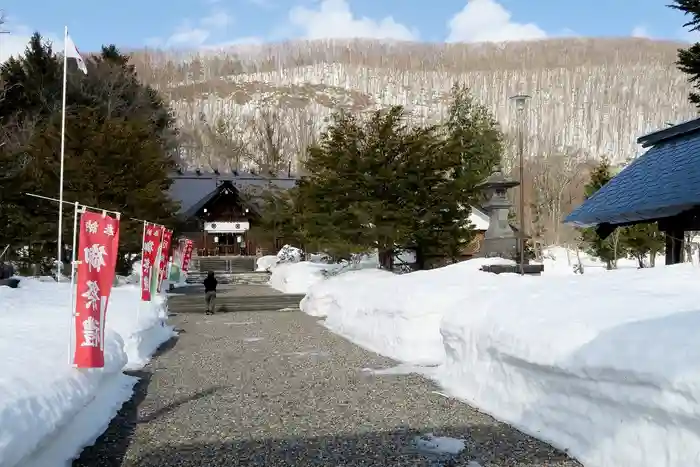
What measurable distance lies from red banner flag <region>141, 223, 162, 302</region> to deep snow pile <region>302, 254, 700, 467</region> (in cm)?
675

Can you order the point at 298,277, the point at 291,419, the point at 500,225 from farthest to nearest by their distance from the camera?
1. the point at 500,225
2. the point at 298,277
3. the point at 291,419

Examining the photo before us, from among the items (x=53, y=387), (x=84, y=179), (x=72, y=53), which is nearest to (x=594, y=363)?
(x=53, y=387)

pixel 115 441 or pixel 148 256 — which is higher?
pixel 148 256

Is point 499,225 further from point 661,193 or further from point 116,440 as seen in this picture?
point 116,440

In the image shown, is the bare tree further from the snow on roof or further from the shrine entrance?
the snow on roof

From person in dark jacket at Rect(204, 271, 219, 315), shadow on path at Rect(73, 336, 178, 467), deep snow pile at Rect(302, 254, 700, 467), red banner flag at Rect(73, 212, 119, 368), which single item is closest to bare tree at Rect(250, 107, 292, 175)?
person in dark jacket at Rect(204, 271, 219, 315)

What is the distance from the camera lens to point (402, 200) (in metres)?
19.9

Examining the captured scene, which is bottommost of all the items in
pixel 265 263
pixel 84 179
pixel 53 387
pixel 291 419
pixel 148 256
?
pixel 291 419

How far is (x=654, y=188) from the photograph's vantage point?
428 inches

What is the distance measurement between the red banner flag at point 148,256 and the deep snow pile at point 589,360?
22.1 ft

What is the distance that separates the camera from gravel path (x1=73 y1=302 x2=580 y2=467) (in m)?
5.28

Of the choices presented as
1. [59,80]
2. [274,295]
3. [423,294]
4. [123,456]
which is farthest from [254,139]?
[123,456]

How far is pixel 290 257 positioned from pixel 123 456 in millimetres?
35112

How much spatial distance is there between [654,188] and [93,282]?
28.9 ft
